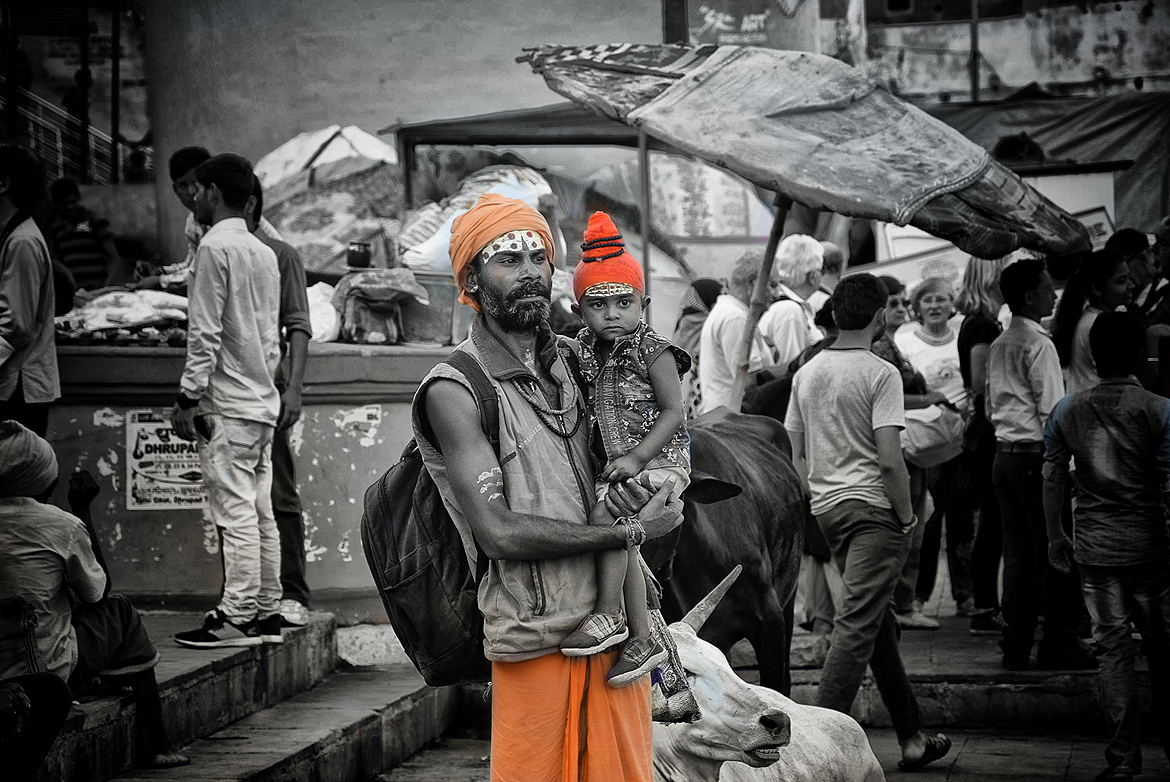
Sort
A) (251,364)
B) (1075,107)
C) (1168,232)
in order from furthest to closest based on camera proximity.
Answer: (1075,107), (1168,232), (251,364)

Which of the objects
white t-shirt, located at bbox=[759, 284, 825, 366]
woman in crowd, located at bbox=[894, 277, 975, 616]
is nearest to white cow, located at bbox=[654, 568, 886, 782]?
white t-shirt, located at bbox=[759, 284, 825, 366]

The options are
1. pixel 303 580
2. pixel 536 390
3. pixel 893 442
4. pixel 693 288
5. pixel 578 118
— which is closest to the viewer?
pixel 536 390

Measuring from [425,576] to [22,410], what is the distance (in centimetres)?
316

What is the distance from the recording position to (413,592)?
3.60 m

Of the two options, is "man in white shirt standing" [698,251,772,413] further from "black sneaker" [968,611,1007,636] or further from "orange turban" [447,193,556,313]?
"orange turban" [447,193,556,313]

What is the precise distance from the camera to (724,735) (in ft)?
13.7

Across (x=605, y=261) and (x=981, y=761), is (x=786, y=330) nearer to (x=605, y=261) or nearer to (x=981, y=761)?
(x=981, y=761)

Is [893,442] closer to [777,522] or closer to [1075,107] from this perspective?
[777,522]

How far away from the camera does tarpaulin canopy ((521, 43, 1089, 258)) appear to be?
5527mm

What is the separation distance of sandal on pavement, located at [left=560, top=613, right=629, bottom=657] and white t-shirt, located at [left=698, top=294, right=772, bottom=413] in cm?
473

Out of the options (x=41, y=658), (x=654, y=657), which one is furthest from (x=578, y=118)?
(x=654, y=657)

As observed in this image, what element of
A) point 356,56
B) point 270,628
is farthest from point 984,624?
point 356,56

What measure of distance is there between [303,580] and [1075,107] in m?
8.61

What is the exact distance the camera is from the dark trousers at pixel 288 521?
7.04 metres
